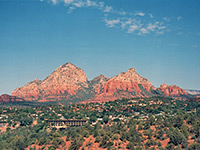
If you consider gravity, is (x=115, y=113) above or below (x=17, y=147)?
above

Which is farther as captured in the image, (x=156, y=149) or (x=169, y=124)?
(x=169, y=124)

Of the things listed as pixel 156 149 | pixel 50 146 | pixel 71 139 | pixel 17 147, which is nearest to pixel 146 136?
pixel 156 149

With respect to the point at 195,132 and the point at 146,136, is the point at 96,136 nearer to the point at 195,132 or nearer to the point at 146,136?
the point at 146,136

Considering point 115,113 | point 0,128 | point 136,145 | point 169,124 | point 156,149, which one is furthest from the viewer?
point 115,113

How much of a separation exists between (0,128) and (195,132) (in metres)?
105

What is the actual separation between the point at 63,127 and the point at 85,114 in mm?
32160

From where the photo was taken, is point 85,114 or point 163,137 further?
point 85,114

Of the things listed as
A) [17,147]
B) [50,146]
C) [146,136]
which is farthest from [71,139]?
[146,136]

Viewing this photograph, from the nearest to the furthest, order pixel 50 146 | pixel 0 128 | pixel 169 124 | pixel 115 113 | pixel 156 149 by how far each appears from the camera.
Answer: pixel 156 149, pixel 50 146, pixel 169 124, pixel 0 128, pixel 115 113

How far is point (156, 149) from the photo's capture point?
99000 mm

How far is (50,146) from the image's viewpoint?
11312cm

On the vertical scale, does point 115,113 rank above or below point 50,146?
above

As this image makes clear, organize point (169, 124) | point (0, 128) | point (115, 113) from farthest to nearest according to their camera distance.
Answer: point (115, 113)
point (0, 128)
point (169, 124)

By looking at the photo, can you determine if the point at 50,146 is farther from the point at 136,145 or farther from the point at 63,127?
the point at 63,127
